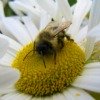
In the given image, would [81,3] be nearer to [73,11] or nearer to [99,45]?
[73,11]

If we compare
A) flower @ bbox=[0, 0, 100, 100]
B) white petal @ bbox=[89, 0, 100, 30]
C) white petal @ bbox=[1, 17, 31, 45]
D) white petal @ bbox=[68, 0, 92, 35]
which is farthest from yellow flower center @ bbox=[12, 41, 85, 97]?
white petal @ bbox=[1, 17, 31, 45]

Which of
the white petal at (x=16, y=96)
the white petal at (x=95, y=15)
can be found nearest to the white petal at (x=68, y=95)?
the white petal at (x=16, y=96)

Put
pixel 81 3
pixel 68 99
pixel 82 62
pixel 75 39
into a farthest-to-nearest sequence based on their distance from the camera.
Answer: pixel 81 3
pixel 75 39
pixel 82 62
pixel 68 99

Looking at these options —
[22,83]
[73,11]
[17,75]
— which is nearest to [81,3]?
[73,11]

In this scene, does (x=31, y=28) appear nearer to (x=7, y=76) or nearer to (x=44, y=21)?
(x=44, y=21)

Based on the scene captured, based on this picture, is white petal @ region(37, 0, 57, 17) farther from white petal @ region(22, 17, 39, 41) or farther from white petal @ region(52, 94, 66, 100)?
white petal @ region(52, 94, 66, 100)
